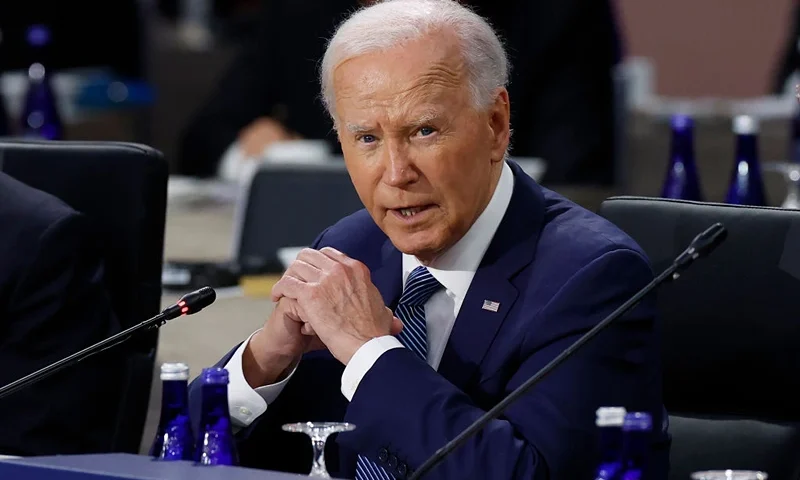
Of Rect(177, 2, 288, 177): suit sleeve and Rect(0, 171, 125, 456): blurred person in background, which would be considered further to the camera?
Rect(177, 2, 288, 177): suit sleeve

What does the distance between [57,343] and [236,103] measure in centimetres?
289

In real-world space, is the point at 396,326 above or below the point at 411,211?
below

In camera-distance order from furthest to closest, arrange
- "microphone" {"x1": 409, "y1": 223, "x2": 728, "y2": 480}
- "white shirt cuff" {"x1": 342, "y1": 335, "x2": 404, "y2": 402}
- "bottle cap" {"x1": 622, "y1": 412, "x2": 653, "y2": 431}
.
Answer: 1. "white shirt cuff" {"x1": 342, "y1": 335, "x2": 404, "y2": 402}
2. "microphone" {"x1": 409, "y1": 223, "x2": 728, "y2": 480}
3. "bottle cap" {"x1": 622, "y1": 412, "x2": 653, "y2": 431}

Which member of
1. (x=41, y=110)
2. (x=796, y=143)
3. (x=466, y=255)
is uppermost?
(x=466, y=255)

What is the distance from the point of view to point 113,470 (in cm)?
139

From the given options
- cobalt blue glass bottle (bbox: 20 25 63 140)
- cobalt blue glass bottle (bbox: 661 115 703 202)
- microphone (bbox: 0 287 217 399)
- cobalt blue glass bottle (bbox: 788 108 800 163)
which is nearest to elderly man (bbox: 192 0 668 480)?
microphone (bbox: 0 287 217 399)

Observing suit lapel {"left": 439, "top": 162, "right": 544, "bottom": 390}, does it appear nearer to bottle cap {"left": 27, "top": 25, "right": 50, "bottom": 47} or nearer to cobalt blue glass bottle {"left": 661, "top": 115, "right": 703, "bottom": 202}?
cobalt blue glass bottle {"left": 661, "top": 115, "right": 703, "bottom": 202}

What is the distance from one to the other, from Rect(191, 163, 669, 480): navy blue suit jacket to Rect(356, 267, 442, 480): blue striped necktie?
38mm

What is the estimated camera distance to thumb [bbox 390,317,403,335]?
1860 millimetres

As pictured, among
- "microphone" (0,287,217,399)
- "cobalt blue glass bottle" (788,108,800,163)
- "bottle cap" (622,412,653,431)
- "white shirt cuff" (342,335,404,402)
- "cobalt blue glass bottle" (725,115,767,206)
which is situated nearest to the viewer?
"bottle cap" (622,412,653,431)

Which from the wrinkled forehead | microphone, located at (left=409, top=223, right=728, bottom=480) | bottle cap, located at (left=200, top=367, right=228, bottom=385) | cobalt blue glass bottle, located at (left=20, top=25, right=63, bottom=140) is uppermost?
the wrinkled forehead

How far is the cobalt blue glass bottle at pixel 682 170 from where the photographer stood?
2.80 meters

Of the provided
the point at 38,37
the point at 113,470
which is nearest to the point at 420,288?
the point at 113,470

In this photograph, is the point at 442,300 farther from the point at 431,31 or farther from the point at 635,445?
the point at 635,445
